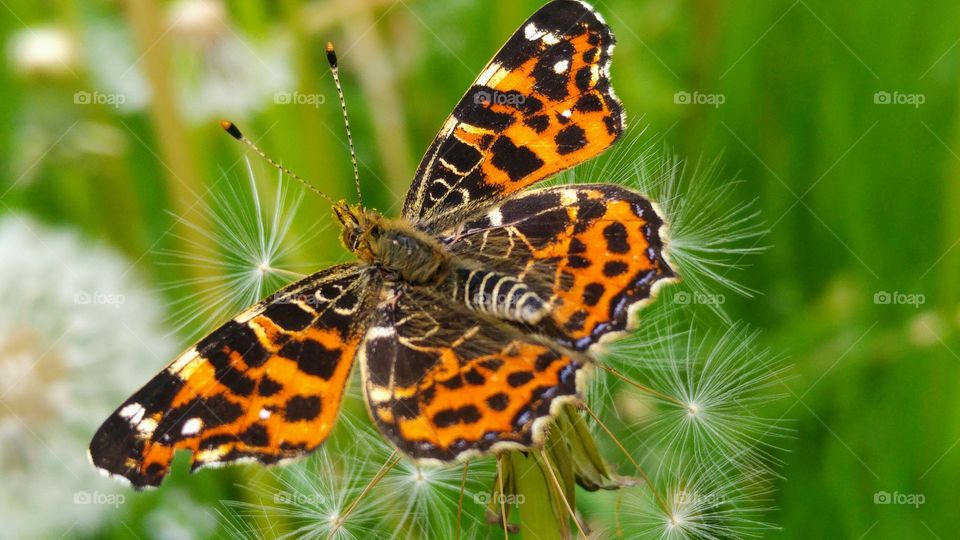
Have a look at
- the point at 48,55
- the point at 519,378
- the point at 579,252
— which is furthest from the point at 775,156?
the point at 48,55

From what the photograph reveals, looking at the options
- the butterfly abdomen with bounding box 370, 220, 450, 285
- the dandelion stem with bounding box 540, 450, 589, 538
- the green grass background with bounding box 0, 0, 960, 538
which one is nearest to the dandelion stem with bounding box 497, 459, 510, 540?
the dandelion stem with bounding box 540, 450, 589, 538

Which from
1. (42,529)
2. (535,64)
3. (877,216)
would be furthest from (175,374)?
(877,216)

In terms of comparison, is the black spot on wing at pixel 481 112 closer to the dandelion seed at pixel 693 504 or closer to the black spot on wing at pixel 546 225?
the black spot on wing at pixel 546 225

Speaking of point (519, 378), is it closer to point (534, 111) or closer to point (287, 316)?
point (287, 316)

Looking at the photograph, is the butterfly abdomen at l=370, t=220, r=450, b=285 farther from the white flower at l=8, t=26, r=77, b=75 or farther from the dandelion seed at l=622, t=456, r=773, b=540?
the white flower at l=8, t=26, r=77, b=75

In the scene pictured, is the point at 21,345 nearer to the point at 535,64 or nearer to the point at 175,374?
the point at 175,374

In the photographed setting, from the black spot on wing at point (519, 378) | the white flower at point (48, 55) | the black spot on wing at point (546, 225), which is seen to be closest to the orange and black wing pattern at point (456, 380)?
the black spot on wing at point (519, 378)
